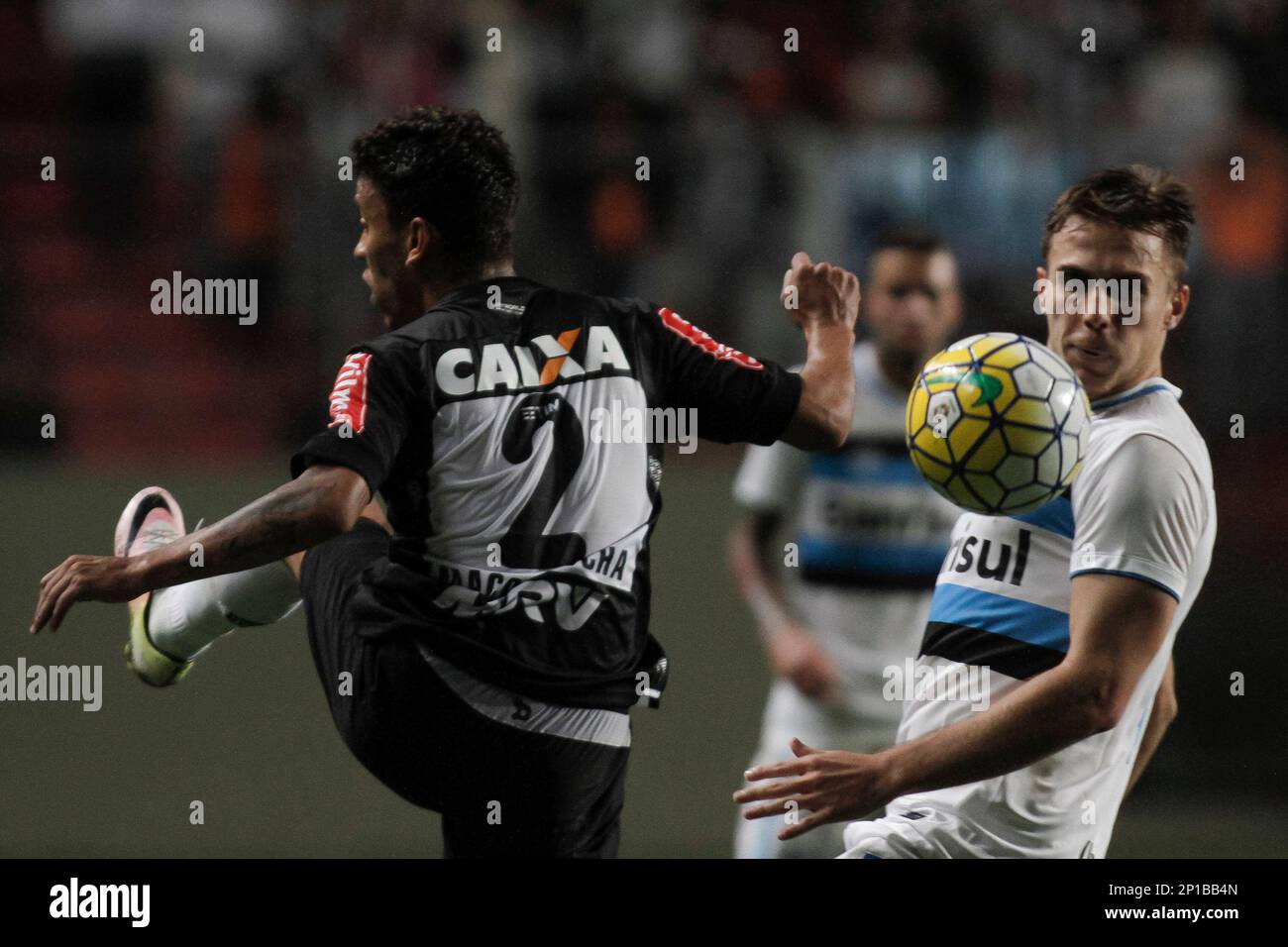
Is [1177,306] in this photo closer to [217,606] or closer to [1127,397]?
[1127,397]

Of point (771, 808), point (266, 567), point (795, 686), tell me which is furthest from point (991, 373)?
point (795, 686)

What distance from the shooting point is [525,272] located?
6.78 m

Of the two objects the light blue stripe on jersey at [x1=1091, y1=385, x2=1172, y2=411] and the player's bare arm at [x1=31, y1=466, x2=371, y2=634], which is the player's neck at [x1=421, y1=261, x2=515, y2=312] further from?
the light blue stripe on jersey at [x1=1091, y1=385, x2=1172, y2=411]

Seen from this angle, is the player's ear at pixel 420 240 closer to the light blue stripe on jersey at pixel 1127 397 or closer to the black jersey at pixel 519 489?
the black jersey at pixel 519 489

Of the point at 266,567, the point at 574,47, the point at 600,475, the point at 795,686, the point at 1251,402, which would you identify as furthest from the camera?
the point at 574,47

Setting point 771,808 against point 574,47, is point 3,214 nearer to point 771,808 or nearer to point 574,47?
point 574,47

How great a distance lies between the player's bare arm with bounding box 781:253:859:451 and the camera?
3.72 metres

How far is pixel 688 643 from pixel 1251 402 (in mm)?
2591

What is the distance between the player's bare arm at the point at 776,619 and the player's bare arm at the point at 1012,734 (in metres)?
2.03

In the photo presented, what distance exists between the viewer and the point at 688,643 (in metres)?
7.34

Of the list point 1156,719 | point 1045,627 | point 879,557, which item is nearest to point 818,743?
point 879,557

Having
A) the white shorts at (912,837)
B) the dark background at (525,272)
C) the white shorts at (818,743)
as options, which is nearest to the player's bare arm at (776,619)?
the white shorts at (818,743)

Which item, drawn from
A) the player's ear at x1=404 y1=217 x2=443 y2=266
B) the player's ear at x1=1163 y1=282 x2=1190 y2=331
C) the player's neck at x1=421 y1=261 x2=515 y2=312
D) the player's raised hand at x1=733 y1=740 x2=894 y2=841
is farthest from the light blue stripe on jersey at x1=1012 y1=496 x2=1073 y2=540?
the player's ear at x1=404 y1=217 x2=443 y2=266

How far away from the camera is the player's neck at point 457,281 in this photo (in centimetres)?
365
